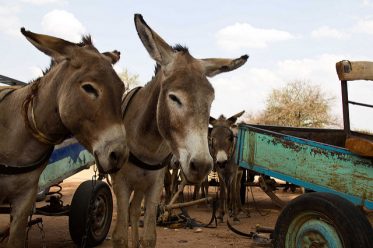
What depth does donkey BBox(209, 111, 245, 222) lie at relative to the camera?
8453 mm

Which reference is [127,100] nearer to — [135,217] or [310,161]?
[135,217]

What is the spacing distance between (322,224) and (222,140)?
5245mm

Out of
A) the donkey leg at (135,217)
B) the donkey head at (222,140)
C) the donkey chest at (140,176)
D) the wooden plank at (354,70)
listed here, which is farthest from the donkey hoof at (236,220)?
the wooden plank at (354,70)

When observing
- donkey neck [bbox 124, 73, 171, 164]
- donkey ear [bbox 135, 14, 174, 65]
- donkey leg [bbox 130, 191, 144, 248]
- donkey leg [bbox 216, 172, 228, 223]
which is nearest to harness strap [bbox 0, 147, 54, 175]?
donkey neck [bbox 124, 73, 171, 164]

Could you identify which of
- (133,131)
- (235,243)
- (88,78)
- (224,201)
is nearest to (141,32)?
(88,78)

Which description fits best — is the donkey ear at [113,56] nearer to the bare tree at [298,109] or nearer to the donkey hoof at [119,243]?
the donkey hoof at [119,243]

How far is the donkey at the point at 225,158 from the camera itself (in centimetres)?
845

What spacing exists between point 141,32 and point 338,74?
1.99 meters

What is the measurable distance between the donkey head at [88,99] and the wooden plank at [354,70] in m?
2.20

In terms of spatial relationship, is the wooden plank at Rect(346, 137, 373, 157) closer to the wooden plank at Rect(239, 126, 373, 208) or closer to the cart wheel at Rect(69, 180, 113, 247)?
the wooden plank at Rect(239, 126, 373, 208)

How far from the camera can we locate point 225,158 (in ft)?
26.8

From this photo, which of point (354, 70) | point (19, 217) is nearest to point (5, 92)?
point (19, 217)

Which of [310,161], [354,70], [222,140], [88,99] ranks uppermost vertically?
[354,70]

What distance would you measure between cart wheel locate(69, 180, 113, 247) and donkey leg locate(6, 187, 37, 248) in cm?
Answer: 205
